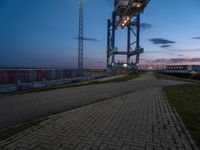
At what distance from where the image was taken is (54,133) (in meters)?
4.10

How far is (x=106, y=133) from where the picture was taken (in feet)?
13.5

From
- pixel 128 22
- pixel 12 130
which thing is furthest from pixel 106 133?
pixel 128 22

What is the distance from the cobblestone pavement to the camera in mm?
3510

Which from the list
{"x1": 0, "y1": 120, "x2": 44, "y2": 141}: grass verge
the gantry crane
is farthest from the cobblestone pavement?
the gantry crane

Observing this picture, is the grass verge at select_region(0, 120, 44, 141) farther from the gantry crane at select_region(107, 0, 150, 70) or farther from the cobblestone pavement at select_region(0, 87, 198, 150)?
the gantry crane at select_region(107, 0, 150, 70)

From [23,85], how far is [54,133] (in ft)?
35.8

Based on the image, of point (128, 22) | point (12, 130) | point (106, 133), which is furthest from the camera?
point (128, 22)

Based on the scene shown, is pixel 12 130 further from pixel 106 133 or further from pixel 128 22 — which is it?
pixel 128 22

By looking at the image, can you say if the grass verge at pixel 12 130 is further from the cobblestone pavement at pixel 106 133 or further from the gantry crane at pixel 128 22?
the gantry crane at pixel 128 22

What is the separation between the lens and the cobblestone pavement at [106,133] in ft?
11.5

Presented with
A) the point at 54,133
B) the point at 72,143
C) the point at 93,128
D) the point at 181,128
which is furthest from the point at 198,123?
the point at 54,133

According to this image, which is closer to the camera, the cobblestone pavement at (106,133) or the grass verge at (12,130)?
the cobblestone pavement at (106,133)

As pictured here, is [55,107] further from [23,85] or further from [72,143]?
[23,85]

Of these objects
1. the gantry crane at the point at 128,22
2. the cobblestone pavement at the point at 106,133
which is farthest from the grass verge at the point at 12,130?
the gantry crane at the point at 128,22
